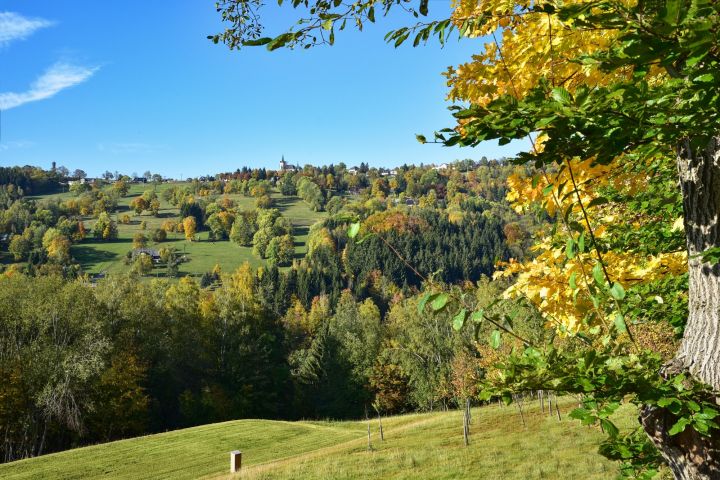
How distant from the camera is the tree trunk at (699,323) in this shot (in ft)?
8.71

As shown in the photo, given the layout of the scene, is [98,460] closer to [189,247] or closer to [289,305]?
[289,305]

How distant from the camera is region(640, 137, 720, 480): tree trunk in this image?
2656mm

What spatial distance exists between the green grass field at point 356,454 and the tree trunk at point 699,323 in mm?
14914

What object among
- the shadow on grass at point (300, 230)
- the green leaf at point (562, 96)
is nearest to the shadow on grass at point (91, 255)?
the shadow on grass at point (300, 230)

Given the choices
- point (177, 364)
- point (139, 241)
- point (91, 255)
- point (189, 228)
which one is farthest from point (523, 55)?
point (189, 228)

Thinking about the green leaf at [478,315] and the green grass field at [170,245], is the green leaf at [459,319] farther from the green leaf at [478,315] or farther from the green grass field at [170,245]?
the green grass field at [170,245]

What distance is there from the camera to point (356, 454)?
23609 millimetres

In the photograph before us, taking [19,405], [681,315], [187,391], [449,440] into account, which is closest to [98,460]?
[19,405]

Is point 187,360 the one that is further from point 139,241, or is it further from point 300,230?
point 300,230

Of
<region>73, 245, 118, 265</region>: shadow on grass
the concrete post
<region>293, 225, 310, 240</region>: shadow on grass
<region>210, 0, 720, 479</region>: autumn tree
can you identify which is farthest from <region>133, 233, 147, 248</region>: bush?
<region>210, 0, 720, 479</region>: autumn tree

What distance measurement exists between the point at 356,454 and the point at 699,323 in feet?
76.2

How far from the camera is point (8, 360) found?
37.3m

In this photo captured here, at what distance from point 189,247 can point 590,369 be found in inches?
6403

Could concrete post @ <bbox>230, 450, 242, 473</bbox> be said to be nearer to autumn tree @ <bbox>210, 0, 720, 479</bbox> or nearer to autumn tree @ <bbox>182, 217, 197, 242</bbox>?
autumn tree @ <bbox>210, 0, 720, 479</bbox>
